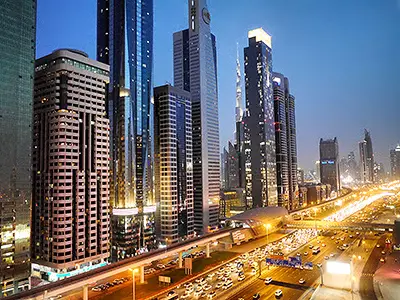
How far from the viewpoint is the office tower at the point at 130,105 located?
158 m

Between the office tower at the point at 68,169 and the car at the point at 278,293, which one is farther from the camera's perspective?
the office tower at the point at 68,169

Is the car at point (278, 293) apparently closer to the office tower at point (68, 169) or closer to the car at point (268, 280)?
the car at point (268, 280)

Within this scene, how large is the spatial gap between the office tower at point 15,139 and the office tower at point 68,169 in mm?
13312

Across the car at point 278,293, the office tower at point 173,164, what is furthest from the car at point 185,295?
the office tower at point 173,164

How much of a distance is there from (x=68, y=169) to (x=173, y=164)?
6631cm

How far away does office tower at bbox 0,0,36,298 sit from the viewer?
89.1m

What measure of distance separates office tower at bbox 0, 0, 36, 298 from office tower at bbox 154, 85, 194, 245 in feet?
254

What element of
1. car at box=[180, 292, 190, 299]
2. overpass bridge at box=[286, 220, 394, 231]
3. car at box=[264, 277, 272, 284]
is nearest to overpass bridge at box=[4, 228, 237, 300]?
car at box=[180, 292, 190, 299]

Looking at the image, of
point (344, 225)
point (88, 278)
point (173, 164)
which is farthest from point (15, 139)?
point (344, 225)

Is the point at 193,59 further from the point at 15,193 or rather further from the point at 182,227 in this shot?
the point at 15,193

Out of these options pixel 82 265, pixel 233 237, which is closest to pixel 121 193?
pixel 82 265

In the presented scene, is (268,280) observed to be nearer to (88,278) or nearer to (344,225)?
(88,278)

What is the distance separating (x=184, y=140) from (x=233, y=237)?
222ft

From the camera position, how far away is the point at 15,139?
93.6 m
